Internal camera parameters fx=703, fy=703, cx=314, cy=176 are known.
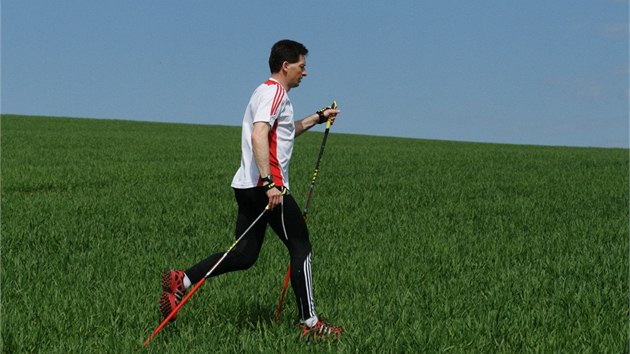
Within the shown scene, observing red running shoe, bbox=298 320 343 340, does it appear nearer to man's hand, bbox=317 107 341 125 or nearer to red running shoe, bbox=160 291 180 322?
red running shoe, bbox=160 291 180 322

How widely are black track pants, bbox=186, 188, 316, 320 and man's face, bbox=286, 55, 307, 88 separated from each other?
0.90 meters

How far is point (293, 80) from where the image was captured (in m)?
5.62

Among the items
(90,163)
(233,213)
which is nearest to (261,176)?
(233,213)

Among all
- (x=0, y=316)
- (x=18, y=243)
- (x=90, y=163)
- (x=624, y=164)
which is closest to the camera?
(x=0, y=316)

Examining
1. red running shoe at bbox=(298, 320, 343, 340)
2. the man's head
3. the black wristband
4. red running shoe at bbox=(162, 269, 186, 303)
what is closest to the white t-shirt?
the man's head

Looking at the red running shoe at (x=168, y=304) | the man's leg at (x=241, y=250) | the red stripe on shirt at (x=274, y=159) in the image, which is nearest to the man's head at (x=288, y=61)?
the red stripe on shirt at (x=274, y=159)

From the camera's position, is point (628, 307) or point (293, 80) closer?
point (293, 80)

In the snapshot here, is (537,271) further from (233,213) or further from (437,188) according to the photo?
(437,188)

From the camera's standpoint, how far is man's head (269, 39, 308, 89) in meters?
5.58

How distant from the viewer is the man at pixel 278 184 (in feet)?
17.7

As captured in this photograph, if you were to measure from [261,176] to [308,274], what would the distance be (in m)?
0.90

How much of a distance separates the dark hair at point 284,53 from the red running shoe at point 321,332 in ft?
6.75

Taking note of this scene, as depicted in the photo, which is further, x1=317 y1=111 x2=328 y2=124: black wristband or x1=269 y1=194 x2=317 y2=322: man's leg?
x1=317 y1=111 x2=328 y2=124: black wristband

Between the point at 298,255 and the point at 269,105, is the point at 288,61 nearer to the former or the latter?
the point at 269,105
